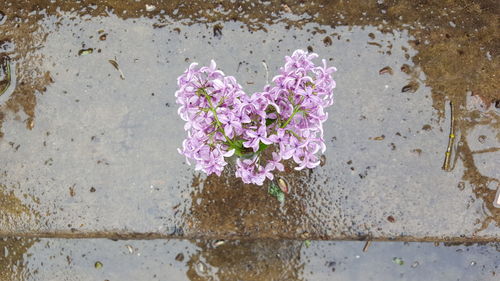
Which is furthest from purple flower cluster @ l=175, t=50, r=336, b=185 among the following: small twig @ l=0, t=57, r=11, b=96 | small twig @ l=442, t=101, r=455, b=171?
small twig @ l=0, t=57, r=11, b=96

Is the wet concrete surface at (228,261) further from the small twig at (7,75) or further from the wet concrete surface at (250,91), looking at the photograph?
the small twig at (7,75)

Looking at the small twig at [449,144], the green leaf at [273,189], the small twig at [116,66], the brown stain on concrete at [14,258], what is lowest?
the brown stain on concrete at [14,258]

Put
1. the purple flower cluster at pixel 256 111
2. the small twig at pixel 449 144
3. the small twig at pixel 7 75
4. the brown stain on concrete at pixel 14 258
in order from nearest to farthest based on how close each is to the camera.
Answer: the purple flower cluster at pixel 256 111, the small twig at pixel 449 144, the small twig at pixel 7 75, the brown stain on concrete at pixel 14 258

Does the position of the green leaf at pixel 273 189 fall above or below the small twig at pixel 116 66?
below

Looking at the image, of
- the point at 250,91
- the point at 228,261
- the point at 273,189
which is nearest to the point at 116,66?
the point at 250,91

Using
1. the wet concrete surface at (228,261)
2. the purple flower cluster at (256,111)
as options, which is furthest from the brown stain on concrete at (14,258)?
the purple flower cluster at (256,111)

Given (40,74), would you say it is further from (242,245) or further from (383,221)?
(383,221)

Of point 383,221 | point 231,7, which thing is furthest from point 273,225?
point 231,7
